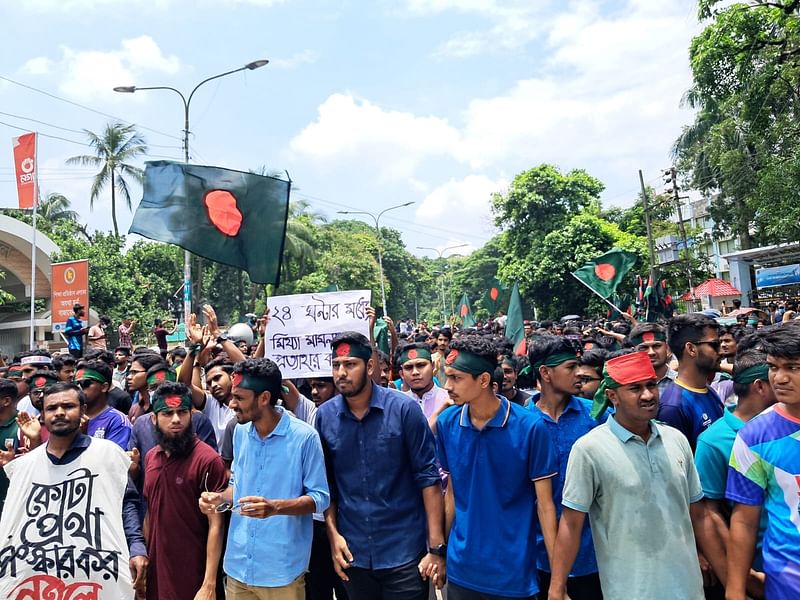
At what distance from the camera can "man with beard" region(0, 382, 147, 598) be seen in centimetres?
332

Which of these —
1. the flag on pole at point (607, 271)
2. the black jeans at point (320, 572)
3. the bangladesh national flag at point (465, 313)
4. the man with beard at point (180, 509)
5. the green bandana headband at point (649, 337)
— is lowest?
the black jeans at point (320, 572)

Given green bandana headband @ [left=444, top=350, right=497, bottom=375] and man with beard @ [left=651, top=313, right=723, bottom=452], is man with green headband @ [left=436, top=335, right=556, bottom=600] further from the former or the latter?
man with beard @ [left=651, top=313, right=723, bottom=452]

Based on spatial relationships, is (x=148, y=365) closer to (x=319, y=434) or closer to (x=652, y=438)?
(x=319, y=434)

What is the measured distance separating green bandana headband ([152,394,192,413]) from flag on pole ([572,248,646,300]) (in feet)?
31.1

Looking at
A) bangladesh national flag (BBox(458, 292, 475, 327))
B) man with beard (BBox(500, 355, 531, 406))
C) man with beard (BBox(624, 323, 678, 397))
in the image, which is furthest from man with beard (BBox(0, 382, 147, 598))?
bangladesh national flag (BBox(458, 292, 475, 327))

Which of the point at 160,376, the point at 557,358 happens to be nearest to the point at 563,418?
the point at 557,358

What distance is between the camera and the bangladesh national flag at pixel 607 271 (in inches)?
474

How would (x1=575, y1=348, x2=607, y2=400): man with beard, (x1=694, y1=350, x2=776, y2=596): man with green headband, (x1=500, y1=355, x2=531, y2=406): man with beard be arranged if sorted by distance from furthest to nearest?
(x1=500, y1=355, x2=531, y2=406): man with beard < (x1=575, y1=348, x2=607, y2=400): man with beard < (x1=694, y1=350, x2=776, y2=596): man with green headband

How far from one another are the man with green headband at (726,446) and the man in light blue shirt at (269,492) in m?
1.86

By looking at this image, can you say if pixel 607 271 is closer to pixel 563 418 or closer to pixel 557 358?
pixel 557 358

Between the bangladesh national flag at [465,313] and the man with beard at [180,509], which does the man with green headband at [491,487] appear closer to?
the man with beard at [180,509]

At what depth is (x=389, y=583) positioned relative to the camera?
3318 mm

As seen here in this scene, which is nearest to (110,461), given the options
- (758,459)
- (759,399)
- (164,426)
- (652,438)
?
(164,426)

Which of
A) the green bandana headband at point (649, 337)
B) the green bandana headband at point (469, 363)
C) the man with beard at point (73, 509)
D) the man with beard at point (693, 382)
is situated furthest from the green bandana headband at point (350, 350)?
the green bandana headband at point (649, 337)
